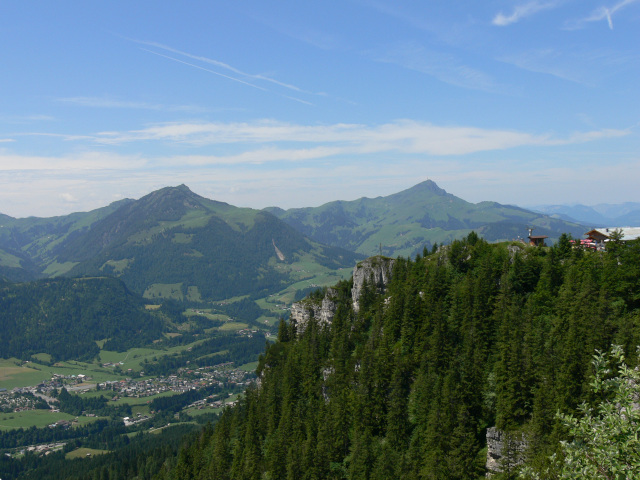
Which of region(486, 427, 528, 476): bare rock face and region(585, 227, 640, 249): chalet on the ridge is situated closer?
region(486, 427, 528, 476): bare rock face

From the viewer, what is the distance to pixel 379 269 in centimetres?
10781

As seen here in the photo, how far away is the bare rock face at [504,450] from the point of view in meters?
51.2

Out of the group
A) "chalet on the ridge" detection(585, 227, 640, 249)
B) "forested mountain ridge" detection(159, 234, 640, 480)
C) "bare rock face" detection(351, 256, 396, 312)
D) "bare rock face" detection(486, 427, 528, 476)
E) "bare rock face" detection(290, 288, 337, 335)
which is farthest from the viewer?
"bare rock face" detection(290, 288, 337, 335)

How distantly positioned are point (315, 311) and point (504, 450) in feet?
224

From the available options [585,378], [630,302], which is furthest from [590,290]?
[585,378]

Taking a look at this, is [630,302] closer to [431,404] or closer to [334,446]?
[431,404]

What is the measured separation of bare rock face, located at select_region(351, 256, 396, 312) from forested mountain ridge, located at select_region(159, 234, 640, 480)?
2879 mm

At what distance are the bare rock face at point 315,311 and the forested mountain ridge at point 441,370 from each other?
5.25 meters

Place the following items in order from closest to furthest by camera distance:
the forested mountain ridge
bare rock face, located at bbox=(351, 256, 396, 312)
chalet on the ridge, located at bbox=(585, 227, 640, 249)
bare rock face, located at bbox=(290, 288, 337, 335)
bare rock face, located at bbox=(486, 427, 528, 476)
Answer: bare rock face, located at bbox=(486, 427, 528, 476), the forested mountain ridge, chalet on the ridge, located at bbox=(585, 227, 640, 249), bare rock face, located at bbox=(351, 256, 396, 312), bare rock face, located at bbox=(290, 288, 337, 335)

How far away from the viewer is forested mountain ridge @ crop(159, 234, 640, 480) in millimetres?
55469

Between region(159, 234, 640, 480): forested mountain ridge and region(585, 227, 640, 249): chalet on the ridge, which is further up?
region(585, 227, 640, 249): chalet on the ridge

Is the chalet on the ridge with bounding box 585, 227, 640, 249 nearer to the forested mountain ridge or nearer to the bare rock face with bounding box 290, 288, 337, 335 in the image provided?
the forested mountain ridge

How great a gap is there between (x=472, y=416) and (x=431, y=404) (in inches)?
237

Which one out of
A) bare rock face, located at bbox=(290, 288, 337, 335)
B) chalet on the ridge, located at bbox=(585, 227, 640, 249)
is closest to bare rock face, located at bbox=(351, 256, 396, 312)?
bare rock face, located at bbox=(290, 288, 337, 335)
